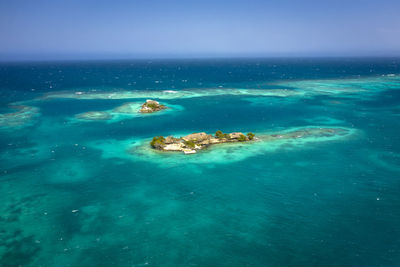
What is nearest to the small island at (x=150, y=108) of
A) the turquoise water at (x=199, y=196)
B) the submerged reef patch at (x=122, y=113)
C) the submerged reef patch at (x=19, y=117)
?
the submerged reef patch at (x=122, y=113)

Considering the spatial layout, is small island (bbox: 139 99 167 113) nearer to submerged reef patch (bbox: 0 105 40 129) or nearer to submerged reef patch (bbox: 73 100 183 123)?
submerged reef patch (bbox: 73 100 183 123)

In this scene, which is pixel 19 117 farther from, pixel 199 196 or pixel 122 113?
pixel 199 196

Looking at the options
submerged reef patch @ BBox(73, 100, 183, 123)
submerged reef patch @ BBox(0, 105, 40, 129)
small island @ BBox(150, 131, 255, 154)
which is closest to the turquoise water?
submerged reef patch @ BBox(0, 105, 40, 129)

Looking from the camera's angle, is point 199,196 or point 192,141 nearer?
point 199,196

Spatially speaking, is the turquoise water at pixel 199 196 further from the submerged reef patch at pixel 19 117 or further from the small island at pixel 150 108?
the small island at pixel 150 108

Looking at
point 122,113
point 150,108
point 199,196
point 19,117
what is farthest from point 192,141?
point 19,117

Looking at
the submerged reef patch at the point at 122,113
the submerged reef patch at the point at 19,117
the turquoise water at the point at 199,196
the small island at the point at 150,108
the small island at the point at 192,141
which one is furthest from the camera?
the small island at the point at 150,108

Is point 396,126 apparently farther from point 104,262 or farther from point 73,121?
point 73,121

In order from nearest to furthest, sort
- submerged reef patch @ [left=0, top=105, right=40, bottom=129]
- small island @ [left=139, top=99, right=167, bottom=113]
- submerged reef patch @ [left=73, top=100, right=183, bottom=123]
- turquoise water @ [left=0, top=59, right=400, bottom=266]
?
turquoise water @ [left=0, top=59, right=400, bottom=266] < submerged reef patch @ [left=0, top=105, right=40, bottom=129] < submerged reef patch @ [left=73, top=100, right=183, bottom=123] < small island @ [left=139, top=99, right=167, bottom=113]

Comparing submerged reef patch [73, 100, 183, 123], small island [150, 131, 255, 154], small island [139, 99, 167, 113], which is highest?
small island [139, 99, 167, 113]
